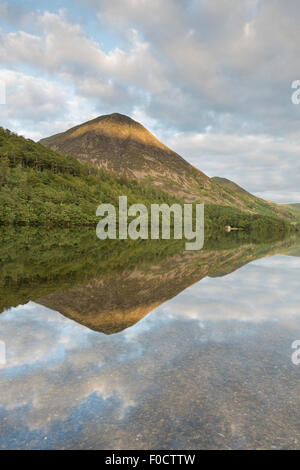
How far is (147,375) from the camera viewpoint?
20.4ft

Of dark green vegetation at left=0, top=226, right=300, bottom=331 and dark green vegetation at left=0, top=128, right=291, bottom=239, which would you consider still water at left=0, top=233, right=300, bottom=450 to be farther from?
dark green vegetation at left=0, top=128, right=291, bottom=239

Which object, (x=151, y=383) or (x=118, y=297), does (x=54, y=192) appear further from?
(x=151, y=383)

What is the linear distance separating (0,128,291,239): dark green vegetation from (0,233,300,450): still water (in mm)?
81015

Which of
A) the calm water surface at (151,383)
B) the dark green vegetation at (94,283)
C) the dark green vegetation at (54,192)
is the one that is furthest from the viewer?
the dark green vegetation at (54,192)

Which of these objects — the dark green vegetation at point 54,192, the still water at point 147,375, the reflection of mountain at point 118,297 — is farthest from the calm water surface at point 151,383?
the dark green vegetation at point 54,192

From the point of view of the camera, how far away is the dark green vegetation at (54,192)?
91.6 m

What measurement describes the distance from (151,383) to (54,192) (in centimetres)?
11264

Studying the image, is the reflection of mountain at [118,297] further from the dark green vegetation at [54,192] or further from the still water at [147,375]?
the dark green vegetation at [54,192]

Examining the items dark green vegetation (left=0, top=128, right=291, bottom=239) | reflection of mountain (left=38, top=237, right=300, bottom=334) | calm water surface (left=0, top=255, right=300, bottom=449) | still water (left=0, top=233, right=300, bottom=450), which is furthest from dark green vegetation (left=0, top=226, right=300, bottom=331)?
dark green vegetation (left=0, top=128, right=291, bottom=239)

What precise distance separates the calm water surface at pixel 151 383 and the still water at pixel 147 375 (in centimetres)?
2

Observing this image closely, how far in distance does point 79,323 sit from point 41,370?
10.2 ft

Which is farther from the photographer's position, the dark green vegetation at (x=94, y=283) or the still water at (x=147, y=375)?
Result: the dark green vegetation at (x=94, y=283)

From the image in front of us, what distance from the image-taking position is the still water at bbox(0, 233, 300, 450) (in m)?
4.39

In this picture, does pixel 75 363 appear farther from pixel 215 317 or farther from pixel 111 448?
pixel 215 317
